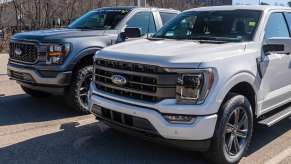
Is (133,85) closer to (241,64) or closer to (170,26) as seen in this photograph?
(241,64)

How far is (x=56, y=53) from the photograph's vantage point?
6.50 m

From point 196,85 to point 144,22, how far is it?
410cm

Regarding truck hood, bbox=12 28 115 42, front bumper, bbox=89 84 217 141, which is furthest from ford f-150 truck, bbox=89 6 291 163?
truck hood, bbox=12 28 115 42

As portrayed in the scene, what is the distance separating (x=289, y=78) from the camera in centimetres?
577

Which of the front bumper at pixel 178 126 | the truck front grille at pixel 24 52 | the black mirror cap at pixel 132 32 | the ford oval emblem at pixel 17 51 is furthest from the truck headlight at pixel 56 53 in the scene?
the front bumper at pixel 178 126

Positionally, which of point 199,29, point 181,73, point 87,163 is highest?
point 199,29

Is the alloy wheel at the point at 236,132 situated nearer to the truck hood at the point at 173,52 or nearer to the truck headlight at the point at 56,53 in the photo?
the truck hood at the point at 173,52

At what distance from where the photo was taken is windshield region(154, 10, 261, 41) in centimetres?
536

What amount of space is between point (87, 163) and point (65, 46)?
240 centimetres

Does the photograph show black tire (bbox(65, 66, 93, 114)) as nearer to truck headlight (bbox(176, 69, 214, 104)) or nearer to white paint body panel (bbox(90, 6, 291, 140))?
white paint body panel (bbox(90, 6, 291, 140))

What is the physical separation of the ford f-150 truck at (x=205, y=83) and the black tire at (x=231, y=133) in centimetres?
1

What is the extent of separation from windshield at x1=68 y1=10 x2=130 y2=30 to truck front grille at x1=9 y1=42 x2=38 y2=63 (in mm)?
1351

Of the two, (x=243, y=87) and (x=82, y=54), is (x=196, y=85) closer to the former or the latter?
(x=243, y=87)

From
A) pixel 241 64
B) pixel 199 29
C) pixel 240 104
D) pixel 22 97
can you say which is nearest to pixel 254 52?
pixel 241 64
